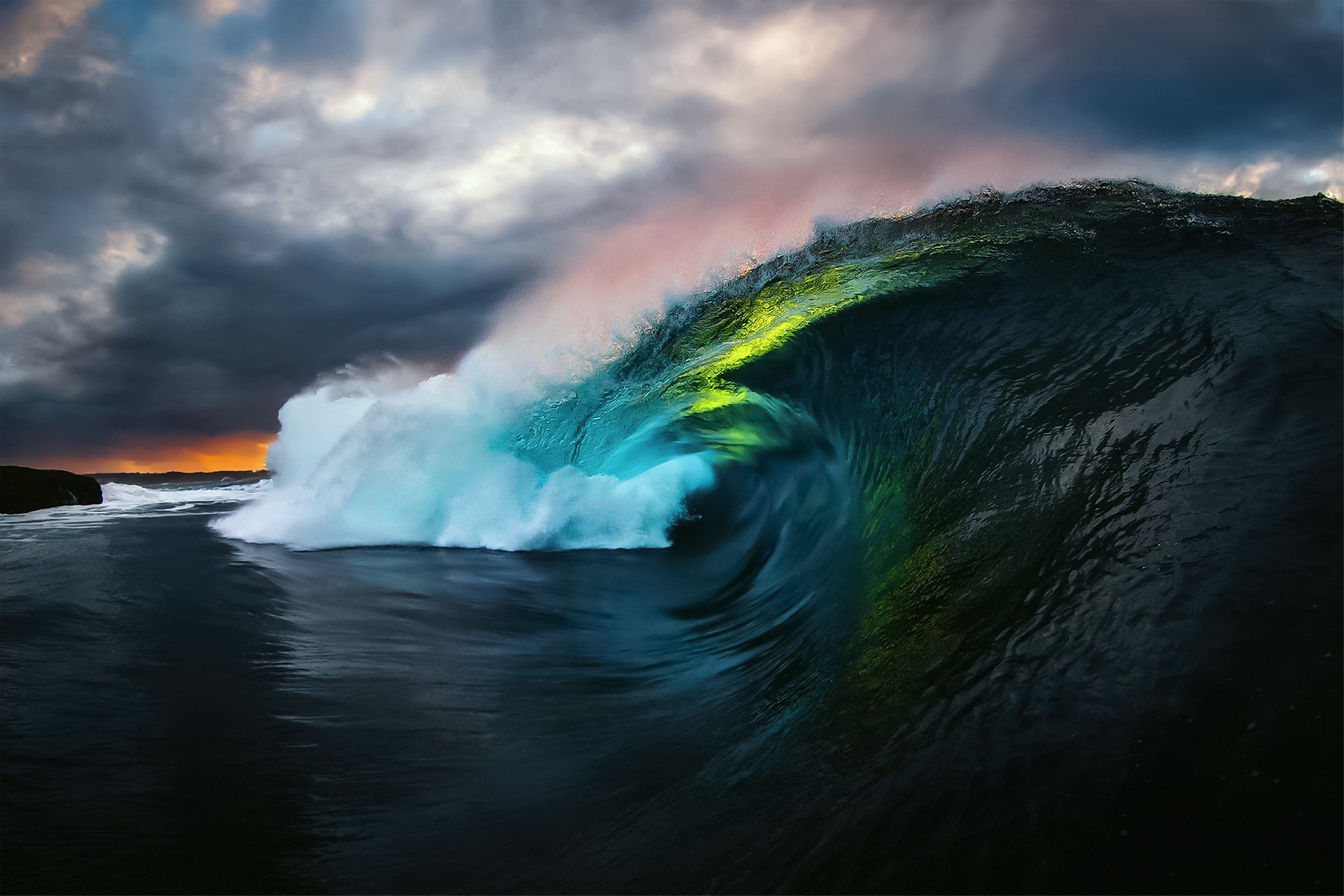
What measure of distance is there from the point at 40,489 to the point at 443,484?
534 inches

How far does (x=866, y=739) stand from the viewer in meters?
1.84

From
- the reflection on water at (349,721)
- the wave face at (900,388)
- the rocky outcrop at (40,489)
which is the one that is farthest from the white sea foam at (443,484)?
the rocky outcrop at (40,489)

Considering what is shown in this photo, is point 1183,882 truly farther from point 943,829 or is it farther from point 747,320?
point 747,320

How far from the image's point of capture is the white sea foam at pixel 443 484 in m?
7.61

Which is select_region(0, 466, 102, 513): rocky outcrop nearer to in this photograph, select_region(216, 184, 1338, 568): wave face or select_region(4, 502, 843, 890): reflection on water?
select_region(216, 184, 1338, 568): wave face

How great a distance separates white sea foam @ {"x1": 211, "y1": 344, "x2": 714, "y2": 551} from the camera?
7613 mm

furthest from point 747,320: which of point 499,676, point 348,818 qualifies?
point 348,818

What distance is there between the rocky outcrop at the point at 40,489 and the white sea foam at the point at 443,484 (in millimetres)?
9869

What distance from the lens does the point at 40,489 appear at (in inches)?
585

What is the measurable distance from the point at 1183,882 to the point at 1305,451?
1.28 metres

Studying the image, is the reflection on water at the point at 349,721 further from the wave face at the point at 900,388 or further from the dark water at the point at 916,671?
the wave face at the point at 900,388

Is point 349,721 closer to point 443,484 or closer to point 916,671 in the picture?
point 916,671

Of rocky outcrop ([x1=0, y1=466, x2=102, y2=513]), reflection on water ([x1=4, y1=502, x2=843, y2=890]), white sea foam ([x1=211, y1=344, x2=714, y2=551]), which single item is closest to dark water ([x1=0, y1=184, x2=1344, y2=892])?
reflection on water ([x1=4, y1=502, x2=843, y2=890])

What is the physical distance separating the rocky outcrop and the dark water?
43.8 feet
